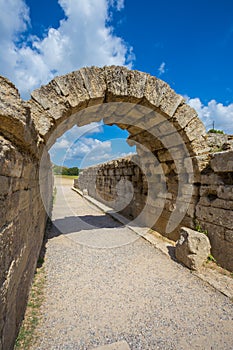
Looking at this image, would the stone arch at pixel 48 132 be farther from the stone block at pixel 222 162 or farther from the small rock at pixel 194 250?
the small rock at pixel 194 250

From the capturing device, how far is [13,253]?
1558 mm

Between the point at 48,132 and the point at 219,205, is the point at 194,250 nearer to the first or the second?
the point at 219,205

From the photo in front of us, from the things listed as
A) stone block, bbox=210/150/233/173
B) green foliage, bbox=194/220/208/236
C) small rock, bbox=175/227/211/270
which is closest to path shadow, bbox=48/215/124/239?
green foliage, bbox=194/220/208/236

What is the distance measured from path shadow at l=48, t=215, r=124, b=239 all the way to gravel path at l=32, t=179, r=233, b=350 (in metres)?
1.49

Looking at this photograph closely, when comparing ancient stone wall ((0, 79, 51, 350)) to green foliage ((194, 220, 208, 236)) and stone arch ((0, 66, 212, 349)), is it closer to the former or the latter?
stone arch ((0, 66, 212, 349))

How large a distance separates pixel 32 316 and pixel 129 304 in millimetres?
1166

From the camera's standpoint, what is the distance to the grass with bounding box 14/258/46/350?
1840 mm

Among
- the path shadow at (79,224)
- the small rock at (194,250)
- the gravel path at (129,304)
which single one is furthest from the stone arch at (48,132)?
the path shadow at (79,224)

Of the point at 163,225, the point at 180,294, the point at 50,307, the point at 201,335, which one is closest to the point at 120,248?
the point at 163,225

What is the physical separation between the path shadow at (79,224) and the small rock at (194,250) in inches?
116

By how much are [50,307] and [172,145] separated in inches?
153

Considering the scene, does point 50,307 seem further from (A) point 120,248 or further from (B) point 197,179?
(B) point 197,179

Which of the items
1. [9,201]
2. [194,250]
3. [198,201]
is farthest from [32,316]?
[198,201]

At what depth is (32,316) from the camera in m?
2.20
